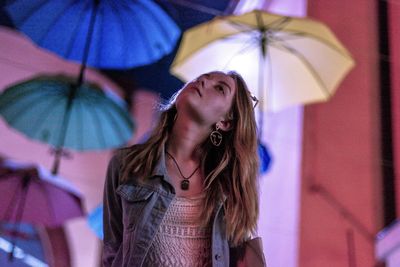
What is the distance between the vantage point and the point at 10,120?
8.45 ft

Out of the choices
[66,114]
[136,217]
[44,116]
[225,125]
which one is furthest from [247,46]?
[136,217]

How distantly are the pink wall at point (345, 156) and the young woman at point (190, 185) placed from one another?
68.1 inches

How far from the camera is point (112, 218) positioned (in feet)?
3.61

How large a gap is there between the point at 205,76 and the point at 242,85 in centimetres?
11

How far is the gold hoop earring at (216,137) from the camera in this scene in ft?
3.86

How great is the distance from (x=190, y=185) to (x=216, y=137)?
15 centimetres

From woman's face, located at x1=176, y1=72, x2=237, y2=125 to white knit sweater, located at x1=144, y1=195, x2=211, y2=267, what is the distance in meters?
0.18

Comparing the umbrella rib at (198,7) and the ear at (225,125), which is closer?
the ear at (225,125)

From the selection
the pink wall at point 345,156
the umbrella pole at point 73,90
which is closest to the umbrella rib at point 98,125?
the umbrella pole at point 73,90

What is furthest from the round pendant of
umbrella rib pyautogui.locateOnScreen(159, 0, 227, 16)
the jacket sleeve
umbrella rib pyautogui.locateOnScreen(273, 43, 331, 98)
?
umbrella rib pyautogui.locateOnScreen(159, 0, 227, 16)

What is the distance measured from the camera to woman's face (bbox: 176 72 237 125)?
1.11 meters

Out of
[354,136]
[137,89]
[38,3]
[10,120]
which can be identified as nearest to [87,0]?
[38,3]

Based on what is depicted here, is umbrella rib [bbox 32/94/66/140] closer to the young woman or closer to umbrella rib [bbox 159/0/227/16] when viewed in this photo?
umbrella rib [bbox 159/0/227/16]

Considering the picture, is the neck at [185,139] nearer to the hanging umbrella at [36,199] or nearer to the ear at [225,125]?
the ear at [225,125]
